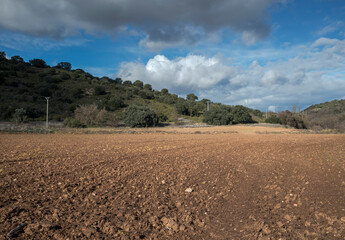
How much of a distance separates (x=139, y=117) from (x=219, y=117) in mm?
15491

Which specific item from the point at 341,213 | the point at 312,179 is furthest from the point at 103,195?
the point at 312,179

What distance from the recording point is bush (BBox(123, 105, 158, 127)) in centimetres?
3462

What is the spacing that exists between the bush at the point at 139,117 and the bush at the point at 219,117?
36.9ft

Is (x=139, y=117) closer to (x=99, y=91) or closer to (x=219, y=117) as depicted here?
(x=219, y=117)

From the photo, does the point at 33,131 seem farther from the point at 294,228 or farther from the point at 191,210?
the point at 294,228

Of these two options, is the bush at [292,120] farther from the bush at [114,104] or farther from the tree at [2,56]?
the tree at [2,56]

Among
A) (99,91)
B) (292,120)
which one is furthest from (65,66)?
(292,120)

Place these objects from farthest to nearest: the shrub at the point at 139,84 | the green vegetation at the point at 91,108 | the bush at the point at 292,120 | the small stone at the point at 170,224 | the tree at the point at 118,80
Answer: the tree at the point at 118,80
the shrub at the point at 139,84
the bush at the point at 292,120
the green vegetation at the point at 91,108
the small stone at the point at 170,224

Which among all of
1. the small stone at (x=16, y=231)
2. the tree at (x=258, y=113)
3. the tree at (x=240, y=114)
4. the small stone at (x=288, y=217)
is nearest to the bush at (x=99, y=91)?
the tree at (x=240, y=114)

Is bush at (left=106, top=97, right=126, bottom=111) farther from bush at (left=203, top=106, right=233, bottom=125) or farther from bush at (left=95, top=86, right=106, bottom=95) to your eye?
bush at (left=203, top=106, right=233, bottom=125)

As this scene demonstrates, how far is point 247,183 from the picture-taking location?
574 cm

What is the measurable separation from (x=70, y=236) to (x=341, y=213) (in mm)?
4351

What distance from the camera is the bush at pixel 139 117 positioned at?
1363 inches

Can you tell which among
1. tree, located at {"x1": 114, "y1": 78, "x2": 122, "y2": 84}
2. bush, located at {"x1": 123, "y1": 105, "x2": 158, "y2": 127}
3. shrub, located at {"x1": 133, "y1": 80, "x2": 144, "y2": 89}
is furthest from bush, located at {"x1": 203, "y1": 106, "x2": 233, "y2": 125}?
tree, located at {"x1": 114, "y1": 78, "x2": 122, "y2": 84}
